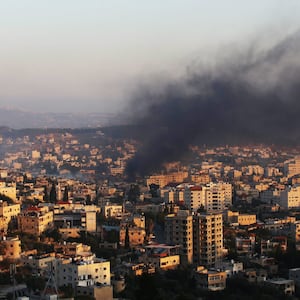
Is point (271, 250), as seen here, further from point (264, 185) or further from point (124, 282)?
point (264, 185)

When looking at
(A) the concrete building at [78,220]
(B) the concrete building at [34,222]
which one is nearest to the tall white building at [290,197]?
(A) the concrete building at [78,220]

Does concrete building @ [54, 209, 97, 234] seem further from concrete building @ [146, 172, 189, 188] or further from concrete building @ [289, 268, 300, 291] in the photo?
concrete building @ [146, 172, 189, 188]

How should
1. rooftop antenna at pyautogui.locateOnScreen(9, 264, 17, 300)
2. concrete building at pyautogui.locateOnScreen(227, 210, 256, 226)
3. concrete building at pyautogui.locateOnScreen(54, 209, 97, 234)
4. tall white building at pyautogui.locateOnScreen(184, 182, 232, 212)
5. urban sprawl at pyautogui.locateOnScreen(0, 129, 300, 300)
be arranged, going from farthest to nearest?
tall white building at pyautogui.locateOnScreen(184, 182, 232, 212) < concrete building at pyautogui.locateOnScreen(227, 210, 256, 226) < concrete building at pyautogui.locateOnScreen(54, 209, 97, 234) < urban sprawl at pyautogui.locateOnScreen(0, 129, 300, 300) < rooftop antenna at pyautogui.locateOnScreen(9, 264, 17, 300)

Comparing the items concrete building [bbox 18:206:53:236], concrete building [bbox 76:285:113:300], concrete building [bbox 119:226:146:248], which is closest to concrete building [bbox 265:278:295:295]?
concrete building [bbox 76:285:113:300]

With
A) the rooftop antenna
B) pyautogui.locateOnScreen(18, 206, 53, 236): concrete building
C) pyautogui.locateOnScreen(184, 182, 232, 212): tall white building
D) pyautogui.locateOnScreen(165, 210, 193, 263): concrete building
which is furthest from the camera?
pyautogui.locateOnScreen(184, 182, 232, 212): tall white building

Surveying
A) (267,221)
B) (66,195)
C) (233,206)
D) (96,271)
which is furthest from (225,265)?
(233,206)

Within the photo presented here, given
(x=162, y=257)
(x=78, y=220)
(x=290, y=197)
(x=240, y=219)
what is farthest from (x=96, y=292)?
(x=290, y=197)

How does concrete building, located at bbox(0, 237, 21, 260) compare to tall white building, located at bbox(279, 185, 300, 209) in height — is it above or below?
below
